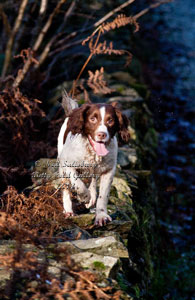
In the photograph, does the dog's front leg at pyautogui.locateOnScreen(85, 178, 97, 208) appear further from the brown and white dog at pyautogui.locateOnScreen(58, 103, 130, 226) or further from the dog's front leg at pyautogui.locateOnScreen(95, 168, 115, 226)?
the dog's front leg at pyautogui.locateOnScreen(95, 168, 115, 226)

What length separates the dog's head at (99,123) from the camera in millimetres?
3814

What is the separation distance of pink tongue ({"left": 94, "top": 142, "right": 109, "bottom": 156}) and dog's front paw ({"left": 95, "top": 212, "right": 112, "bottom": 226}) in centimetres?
50

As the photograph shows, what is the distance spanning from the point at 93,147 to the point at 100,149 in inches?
4.0

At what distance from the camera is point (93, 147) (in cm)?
392

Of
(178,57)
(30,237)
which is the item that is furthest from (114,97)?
(178,57)

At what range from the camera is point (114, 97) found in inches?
291

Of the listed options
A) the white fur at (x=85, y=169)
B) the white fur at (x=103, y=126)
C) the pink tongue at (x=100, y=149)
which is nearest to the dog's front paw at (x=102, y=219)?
the white fur at (x=85, y=169)

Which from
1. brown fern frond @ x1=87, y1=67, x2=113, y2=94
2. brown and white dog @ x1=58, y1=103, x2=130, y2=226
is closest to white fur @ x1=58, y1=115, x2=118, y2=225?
brown and white dog @ x1=58, y1=103, x2=130, y2=226

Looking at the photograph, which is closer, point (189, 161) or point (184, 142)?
point (189, 161)

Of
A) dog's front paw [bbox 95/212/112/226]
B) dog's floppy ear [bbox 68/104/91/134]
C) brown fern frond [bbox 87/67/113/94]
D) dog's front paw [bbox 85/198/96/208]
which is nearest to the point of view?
dog's front paw [bbox 95/212/112/226]

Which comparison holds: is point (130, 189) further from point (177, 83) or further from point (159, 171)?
point (177, 83)

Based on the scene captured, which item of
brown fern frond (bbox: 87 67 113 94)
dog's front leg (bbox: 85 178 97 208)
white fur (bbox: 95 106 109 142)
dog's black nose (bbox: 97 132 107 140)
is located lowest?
dog's front leg (bbox: 85 178 97 208)

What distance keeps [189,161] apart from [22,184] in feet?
13.4

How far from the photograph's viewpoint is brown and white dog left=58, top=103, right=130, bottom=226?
384cm
